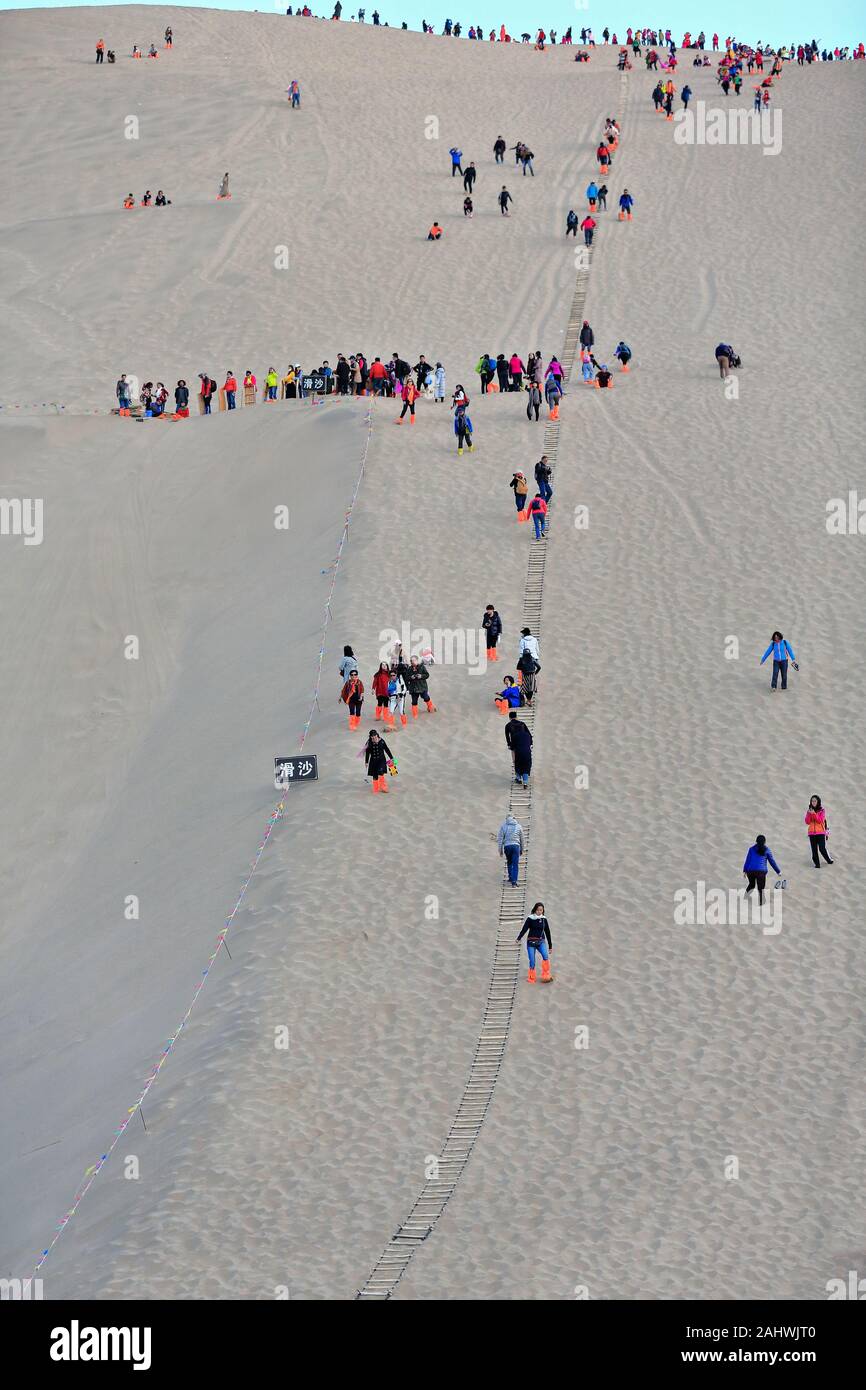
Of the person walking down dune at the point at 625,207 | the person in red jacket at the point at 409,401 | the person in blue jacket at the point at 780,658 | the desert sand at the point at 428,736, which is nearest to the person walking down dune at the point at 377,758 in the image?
the desert sand at the point at 428,736

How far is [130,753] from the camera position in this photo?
31.1 meters

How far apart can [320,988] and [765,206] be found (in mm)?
32750

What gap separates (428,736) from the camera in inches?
1078

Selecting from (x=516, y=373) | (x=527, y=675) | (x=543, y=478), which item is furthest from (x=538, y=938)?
(x=516, y=373)

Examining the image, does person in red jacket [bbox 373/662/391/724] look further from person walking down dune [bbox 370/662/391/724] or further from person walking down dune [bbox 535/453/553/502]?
person walking down dune [bbox 535/453/553/502]

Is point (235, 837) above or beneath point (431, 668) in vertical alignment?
beneath

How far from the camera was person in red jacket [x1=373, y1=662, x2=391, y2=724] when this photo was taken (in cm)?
2752

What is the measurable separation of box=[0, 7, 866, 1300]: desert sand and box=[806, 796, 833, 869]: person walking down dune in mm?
288

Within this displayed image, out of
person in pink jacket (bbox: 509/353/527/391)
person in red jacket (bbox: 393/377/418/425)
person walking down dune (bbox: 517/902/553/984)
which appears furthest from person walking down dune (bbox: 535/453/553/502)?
person walking down dune (bbox: 517/902/553/984)

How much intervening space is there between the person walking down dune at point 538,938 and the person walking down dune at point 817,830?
3897 millimetres

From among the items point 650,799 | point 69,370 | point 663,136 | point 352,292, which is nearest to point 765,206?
point 663,136

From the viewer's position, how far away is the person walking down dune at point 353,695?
1081 inches

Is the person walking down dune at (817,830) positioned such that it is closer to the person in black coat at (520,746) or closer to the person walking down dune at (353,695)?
the person in black coat at (520,746)

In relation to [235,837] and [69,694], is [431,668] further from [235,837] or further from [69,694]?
[69,694]
